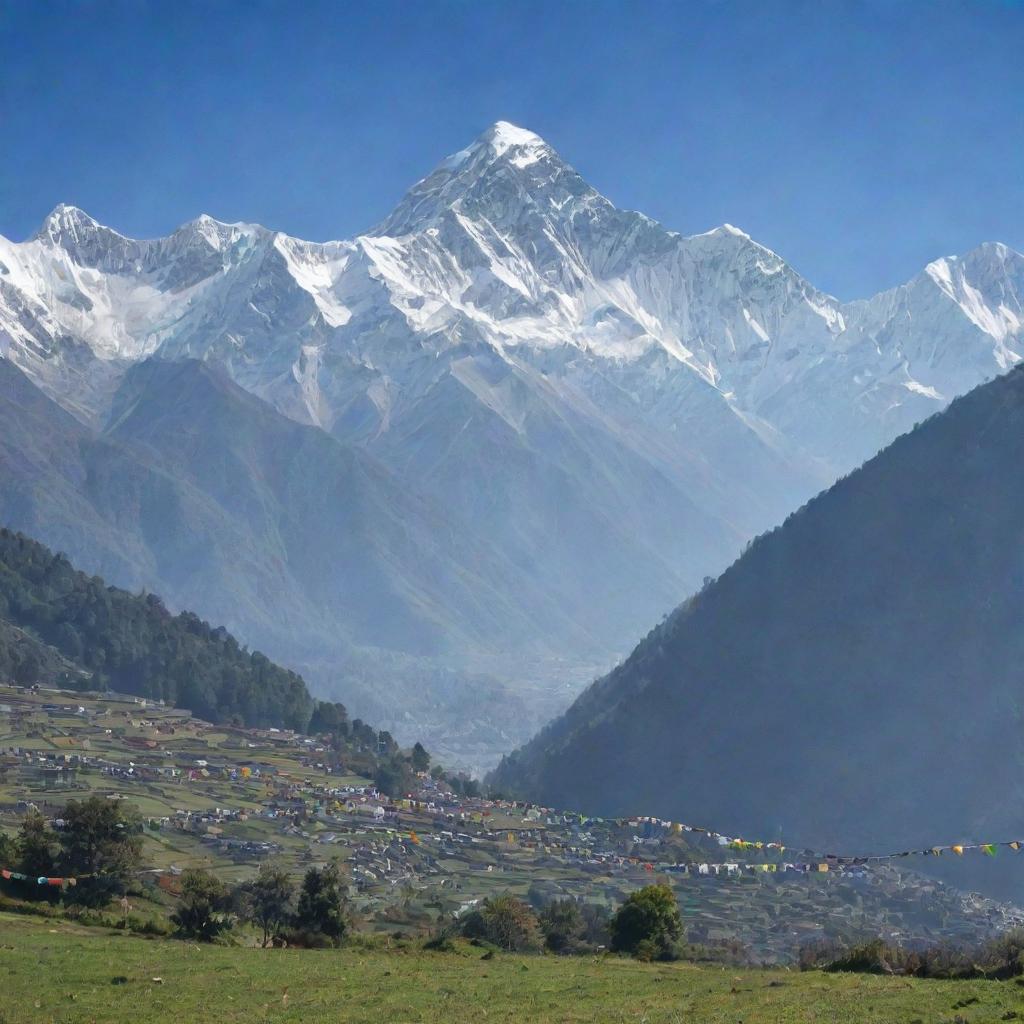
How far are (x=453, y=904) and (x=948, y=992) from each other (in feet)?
246

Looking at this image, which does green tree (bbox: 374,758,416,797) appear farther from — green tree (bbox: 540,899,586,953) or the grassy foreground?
the grassy foreground

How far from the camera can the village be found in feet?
405

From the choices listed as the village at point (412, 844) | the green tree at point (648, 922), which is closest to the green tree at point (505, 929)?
the green tree at point (648, 922)

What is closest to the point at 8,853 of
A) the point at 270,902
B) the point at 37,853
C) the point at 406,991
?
the point at 37,853

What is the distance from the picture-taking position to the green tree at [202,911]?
227 ft

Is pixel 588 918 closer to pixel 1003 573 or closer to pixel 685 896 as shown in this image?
pixel 685 896

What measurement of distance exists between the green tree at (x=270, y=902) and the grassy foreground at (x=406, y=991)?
1711 cm

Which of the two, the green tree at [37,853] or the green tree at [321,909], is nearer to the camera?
the green tree at [321,909]

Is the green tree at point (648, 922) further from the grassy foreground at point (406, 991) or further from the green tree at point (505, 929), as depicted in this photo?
the grassy foreground at point (406, 991)

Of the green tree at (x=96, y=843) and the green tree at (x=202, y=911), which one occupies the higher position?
the green tree at (x=96, y=843)

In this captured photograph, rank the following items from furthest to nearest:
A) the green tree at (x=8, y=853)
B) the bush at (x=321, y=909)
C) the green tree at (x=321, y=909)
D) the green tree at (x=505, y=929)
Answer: the green tree at (x=505, y=929) < the green tree at (x=8, y=853) < the green tree at (x=321, y=909) < the bush at (x=321, y=909)

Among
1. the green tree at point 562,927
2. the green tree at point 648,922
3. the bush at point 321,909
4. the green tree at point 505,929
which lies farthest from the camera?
the green tree at point 562,927

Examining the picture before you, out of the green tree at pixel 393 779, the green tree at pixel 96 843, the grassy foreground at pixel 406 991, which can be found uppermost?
the green tree at pixel 393 779

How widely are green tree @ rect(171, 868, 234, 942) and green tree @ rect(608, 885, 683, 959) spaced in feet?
65.8
